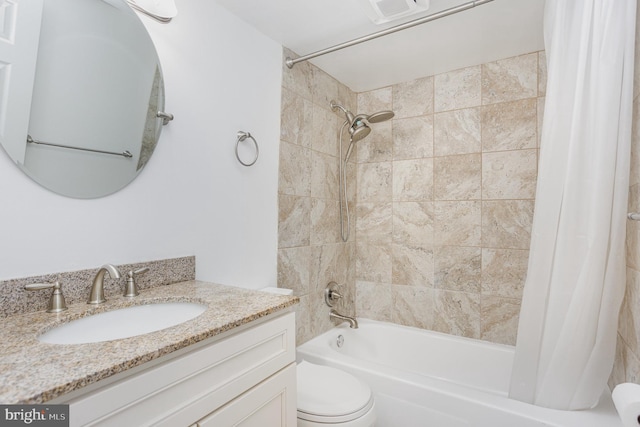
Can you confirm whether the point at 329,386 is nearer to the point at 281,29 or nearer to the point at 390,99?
the point at 281,29

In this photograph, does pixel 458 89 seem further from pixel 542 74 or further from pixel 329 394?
pixel 329 394

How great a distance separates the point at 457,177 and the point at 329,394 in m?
1.60

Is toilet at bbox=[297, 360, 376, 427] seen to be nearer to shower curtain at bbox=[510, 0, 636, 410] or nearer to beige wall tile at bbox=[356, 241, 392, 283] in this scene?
shower curtain at bbox=[510, 0, 636, 410]

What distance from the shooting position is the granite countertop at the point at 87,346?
58cm

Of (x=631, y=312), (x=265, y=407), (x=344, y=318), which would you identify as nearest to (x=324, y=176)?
(x=344, y=318)

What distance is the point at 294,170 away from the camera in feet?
6.70

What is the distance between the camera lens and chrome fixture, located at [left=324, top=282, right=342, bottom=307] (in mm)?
2285

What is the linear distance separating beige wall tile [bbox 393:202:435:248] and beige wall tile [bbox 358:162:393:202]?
13 cm

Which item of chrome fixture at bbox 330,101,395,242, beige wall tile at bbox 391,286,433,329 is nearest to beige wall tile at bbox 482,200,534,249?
beige wall tile at bbox 391,286,433,329

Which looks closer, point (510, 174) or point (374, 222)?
point (510, 174)

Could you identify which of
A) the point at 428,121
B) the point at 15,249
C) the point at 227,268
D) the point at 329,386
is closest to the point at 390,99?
the point at 428,121

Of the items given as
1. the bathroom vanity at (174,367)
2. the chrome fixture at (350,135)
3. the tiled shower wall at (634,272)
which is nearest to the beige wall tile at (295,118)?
the chrome fixture at (350,135)

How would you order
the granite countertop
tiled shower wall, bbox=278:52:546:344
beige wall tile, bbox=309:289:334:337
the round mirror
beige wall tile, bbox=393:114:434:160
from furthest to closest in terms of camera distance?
beige wall tile, bbox=393:114:434:160 → beige wall tile, bbox=309:289:334:337 → tiled shower wall, bbox=278:52:546:344 → the round mirror → the granite countertop

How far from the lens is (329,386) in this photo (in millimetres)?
1473
